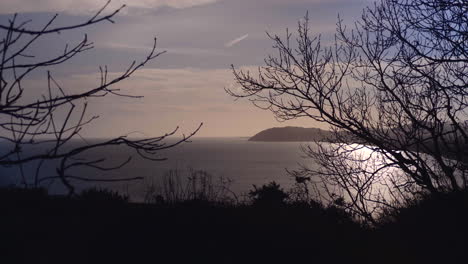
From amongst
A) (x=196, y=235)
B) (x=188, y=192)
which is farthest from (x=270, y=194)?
(x=196, y=235)

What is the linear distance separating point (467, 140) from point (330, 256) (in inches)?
171

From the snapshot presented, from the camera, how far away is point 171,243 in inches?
227

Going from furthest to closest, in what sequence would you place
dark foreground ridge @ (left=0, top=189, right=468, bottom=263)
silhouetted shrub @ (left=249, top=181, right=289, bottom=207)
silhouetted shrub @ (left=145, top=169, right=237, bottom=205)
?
silhouetted shrub @ (left=249, top=181, right=289, bottom=207) < silhouetted shrub @ (left=145, top=169, right=237, bottom=205) < dark foreground ridge @ (left=0, top=189, right=468, bottom=263)

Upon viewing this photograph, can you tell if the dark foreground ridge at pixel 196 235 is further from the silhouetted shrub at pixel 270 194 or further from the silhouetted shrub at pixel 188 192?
the silhouetted shrub at pixel 270 194

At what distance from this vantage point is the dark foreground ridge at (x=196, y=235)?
5348mm

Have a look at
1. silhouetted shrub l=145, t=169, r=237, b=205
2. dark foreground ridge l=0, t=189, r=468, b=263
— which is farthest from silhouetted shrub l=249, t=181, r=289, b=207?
dark foreground ridge l=0, t=189, r=468, b=263

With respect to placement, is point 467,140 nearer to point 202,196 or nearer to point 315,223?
point 315,223

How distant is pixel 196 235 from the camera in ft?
19.8

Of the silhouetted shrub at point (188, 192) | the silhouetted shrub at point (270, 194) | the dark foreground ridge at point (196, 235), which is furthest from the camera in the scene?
the silhouetted shrub at point (270, 194)

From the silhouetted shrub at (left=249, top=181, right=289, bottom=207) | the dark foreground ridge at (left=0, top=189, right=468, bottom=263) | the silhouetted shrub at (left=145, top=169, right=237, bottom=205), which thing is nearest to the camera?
the dark foreground ridge at (left=0, top=189, right=468, bottom=263)

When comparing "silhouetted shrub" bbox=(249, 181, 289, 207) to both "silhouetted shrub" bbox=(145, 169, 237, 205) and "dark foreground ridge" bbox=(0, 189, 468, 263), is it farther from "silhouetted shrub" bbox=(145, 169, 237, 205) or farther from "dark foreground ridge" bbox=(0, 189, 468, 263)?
"dark foreground ridge" bbox=(0, 189, 468, 263)

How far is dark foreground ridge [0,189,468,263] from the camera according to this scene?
5348 mm

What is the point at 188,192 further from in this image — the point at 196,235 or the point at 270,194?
the point at 270,194

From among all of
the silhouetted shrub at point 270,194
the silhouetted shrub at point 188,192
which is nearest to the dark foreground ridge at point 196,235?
the silhouetted shrub at point 188,192
